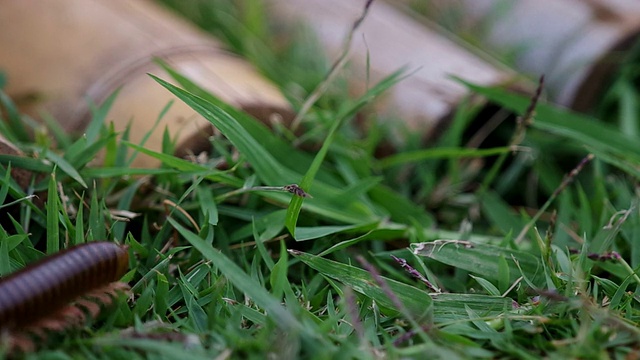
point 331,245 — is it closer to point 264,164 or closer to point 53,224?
point 264,164

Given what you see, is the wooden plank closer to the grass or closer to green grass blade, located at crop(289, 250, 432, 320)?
the grass

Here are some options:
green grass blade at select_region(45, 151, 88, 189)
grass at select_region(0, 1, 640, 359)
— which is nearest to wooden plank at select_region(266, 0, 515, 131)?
grass at select_region(0, 1, 640, 359)

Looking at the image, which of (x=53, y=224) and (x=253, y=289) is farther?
(x=53, y=224)

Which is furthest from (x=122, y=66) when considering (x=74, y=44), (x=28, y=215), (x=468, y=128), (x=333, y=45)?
(x=468, y=128)

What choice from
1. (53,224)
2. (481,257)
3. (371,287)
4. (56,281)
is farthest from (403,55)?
(56,281)

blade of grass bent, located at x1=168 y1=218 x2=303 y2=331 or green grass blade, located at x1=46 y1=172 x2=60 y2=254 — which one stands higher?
blade of grass bent, located at x1=168 y1=218 x2=303 y2=331

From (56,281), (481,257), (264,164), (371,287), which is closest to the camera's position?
(56,281)

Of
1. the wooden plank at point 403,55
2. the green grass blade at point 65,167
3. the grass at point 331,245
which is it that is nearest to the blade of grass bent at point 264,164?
the grass at point 331,245
